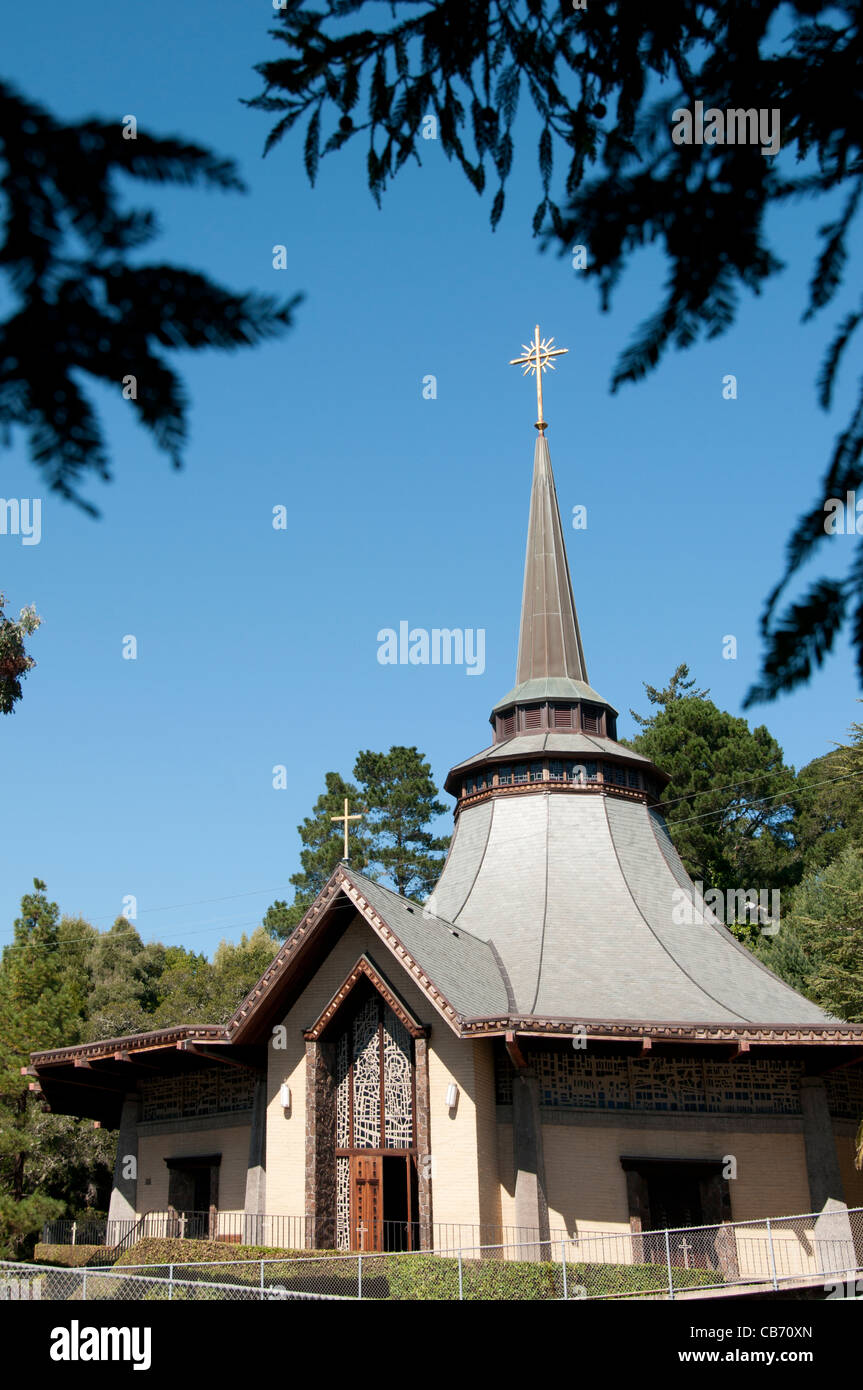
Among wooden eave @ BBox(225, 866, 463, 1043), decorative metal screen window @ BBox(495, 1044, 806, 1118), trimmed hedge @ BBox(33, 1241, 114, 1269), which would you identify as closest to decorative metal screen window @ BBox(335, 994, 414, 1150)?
wooden eave @ BBox(225, 866, 463, 1043)

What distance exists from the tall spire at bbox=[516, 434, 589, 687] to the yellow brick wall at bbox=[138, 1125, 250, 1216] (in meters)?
13.2

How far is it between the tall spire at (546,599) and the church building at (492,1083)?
6810 mm

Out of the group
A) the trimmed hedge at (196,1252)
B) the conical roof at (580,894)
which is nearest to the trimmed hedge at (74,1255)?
the trimmed hedge at (196,1252)

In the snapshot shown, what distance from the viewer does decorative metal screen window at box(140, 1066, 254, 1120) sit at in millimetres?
21391

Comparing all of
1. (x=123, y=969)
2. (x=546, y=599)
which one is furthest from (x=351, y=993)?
(x=123, y=969)

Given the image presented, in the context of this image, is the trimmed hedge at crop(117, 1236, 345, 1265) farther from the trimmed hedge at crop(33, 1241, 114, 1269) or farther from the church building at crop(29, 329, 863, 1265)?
the trimmed hedge at crop(33, 1241, 114, 1269)

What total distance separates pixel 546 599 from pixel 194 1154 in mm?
16056

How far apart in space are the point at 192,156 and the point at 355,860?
4906cm

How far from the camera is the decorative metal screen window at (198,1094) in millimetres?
21391

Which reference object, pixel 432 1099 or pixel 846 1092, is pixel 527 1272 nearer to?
pixel 432 1099

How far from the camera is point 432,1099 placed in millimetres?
18516
